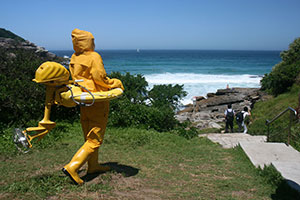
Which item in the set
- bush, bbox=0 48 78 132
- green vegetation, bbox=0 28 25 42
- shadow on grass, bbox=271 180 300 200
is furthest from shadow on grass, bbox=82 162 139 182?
green vegetation, bbox=0 28 25 42

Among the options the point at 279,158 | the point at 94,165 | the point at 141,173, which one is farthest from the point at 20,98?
the point at 279,158

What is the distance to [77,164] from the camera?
4258mm

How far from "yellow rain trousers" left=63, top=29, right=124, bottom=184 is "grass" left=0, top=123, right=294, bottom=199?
18.3 inches

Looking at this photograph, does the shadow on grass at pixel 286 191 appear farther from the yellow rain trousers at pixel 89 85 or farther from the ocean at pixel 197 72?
the ocean at pixel 197 72

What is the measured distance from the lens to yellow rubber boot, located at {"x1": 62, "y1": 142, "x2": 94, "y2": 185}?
166 inches

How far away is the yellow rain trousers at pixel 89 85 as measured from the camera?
14.1 feet

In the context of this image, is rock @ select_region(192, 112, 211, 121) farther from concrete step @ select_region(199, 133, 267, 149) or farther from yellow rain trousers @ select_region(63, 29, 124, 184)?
yellow rain trousers @ select_region(63, 29, 124, 184)

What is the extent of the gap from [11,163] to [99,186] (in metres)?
2.41

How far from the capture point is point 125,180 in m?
4.78

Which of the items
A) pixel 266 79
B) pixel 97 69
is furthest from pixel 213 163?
pixel 266 79

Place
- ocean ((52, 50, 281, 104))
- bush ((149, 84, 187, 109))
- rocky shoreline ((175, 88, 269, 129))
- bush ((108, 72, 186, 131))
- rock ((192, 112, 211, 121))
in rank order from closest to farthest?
bush ((108, 72, 186, 131)), bush ((149, 84, 187, 109)), rock ((192, 112, 211, 121)), rocky shoreline ((175, 88, 269, 129)), ocean ((52, 50, 281, 104))

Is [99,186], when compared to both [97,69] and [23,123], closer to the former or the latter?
[97,69]

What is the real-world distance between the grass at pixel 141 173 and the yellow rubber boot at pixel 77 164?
0.16m

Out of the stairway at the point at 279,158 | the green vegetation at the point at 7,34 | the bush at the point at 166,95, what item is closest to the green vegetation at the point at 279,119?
the stairway at the point at 279,158
